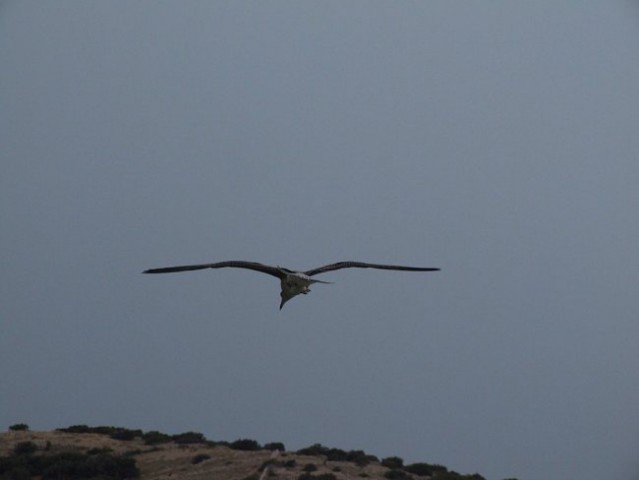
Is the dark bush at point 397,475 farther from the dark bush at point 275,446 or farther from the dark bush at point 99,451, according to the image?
the dark bush at point 99,451

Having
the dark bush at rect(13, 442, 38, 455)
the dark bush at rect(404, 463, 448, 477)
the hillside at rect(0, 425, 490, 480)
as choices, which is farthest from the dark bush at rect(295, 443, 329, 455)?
the dark bush at rect(13, 442, 38, 455)

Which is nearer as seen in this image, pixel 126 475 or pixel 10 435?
pixel 126 475

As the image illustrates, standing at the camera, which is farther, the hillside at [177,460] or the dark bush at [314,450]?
the dark bush at [314,450]

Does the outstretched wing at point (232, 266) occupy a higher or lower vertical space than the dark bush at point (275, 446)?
higher

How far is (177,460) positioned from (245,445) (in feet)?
20.1

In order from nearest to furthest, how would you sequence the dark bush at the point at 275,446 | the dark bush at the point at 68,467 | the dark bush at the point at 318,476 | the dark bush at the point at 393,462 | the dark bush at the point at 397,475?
the dark bush at the point at 318,476 < the dark bush at the point at 68,467 < the dark bush at the point at 397,475 < the dark bush at the point at 393,462 < the dark bush at the point at 275,446

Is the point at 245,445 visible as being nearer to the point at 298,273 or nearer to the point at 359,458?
the point at 359,458

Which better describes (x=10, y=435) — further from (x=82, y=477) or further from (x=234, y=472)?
(x=234, y=472)

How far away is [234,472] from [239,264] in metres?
25.8

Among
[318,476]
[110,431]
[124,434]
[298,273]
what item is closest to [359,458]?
[318,476]

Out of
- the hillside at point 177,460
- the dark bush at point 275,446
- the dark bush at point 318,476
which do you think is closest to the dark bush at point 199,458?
the hillside at point 177,460

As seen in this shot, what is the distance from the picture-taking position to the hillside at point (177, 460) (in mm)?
37031

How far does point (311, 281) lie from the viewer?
15.6 m

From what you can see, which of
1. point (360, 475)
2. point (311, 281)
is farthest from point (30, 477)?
point (311, 281)
